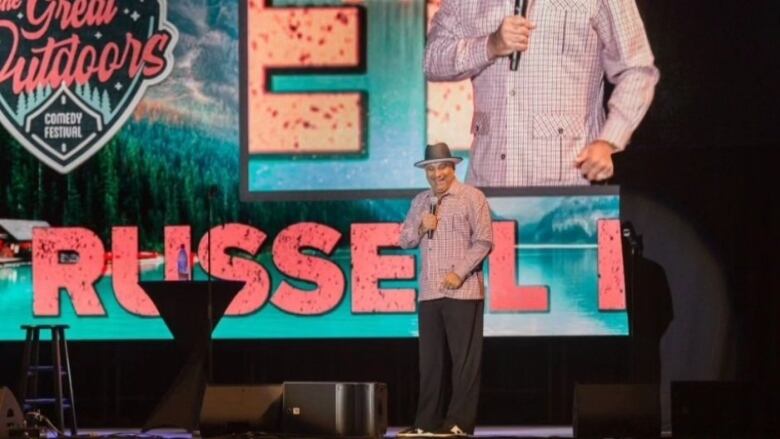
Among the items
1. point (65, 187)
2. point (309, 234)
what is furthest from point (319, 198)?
point (65, 187)

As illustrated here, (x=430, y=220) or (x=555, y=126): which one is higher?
(x=555, y=126)

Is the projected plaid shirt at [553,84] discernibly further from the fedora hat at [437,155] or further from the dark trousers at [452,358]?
the dark trousers at [452,358]

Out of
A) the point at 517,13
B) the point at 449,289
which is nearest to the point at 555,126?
the point at 517,13

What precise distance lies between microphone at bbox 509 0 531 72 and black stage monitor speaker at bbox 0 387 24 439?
389cm

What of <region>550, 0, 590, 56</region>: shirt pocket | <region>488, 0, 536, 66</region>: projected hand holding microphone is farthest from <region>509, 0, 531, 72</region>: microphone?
<region>550, 0, 590, 56</region>: shirt pocket

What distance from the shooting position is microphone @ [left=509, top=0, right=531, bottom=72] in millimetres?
9930

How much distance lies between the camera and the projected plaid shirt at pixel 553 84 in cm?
992

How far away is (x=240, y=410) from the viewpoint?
8.52m

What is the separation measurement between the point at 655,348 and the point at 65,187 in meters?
4.05

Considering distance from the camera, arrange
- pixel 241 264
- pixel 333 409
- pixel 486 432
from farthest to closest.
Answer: pixel 241 264
pixel 486 432
pixel 333 409

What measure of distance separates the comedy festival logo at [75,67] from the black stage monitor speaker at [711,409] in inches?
161

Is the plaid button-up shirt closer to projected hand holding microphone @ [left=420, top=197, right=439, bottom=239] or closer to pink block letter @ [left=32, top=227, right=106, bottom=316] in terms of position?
projected hand holding microphone @ [left=420, top=197, right=439, bottom=239]

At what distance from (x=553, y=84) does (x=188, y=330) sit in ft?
9.30

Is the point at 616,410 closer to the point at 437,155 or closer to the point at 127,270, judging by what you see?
the point at 437,155
